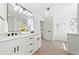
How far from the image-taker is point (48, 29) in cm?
211

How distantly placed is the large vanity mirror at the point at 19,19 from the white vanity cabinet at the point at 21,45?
215mm

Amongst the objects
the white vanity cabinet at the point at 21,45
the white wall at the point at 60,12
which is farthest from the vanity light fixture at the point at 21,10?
the white vanity cabinet at the point at 21,45

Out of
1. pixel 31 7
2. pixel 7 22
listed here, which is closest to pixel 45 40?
pixel 31 7

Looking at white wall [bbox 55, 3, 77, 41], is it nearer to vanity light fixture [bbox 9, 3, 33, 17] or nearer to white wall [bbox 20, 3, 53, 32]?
white wall [bbox 20, 3, 53, 32]

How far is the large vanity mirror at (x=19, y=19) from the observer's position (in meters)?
2.11

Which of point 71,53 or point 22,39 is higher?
point 22,39

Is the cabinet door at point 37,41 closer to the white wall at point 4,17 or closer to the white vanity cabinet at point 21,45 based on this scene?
the white vanity cabinet at point 21,45

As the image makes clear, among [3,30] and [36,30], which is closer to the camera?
[3,30]

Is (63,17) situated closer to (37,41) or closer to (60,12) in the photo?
(60,12)

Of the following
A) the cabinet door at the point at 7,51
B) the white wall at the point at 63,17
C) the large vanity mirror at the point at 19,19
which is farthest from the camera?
the large vanity mirror at the point at 19,19

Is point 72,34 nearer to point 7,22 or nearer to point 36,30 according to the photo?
point 36,30

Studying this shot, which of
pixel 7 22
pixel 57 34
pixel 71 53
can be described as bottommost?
pixel 71 53

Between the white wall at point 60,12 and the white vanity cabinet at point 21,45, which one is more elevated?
the white wall at point 60,12

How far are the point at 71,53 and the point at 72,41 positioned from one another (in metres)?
0.25
